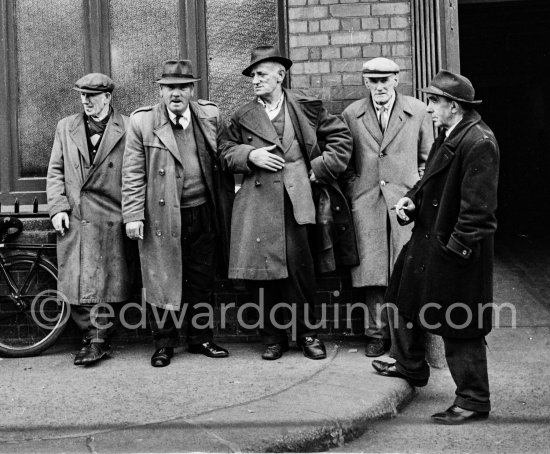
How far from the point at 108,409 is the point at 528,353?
3.36 m

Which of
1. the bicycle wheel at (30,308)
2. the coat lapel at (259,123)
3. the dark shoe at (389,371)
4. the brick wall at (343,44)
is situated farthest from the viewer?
the brick wall at (343,44)

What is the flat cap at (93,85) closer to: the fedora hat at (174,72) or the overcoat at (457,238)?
the fedora hat at (174,72)

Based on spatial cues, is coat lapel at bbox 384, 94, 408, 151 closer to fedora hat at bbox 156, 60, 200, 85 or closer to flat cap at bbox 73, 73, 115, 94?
fedora hat at bbox 156, 60, 200, 85

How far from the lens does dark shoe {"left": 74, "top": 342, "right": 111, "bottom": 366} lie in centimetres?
646

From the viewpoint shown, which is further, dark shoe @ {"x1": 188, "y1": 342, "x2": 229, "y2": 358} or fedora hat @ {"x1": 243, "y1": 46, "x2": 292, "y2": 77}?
dark shoe @ {"x1": 188, "y1": 342, "x2": 229, "y2": 358}

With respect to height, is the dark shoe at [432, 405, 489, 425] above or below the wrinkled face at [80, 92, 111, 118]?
below

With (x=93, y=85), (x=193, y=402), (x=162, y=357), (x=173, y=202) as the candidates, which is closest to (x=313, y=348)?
(x=162, y=357)

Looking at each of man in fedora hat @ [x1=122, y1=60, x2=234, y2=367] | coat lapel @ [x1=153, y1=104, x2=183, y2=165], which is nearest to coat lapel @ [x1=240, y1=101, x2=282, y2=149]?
man in fedora hat @ [x1=122, y1=60, x2=234, y2=367]

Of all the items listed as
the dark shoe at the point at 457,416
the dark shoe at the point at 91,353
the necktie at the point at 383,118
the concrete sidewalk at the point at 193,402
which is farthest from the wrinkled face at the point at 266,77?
the dark shoe at the point at 457,416

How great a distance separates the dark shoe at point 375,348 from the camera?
6576 mm

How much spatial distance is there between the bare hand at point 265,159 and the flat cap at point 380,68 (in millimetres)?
922

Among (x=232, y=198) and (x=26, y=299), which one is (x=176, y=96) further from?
(x=26, y=299)

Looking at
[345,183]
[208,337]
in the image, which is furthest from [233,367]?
[345,183]

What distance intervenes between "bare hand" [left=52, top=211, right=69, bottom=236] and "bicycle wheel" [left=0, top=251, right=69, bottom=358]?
39cm
